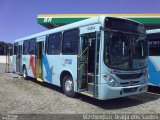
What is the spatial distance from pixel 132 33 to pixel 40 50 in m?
6.84

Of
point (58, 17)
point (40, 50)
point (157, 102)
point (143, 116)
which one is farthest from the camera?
point (58, 17)

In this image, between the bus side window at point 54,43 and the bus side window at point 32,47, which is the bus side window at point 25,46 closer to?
the bus side window at point 32,47

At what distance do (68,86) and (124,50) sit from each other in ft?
9.85

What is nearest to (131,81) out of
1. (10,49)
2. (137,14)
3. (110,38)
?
(110,38)

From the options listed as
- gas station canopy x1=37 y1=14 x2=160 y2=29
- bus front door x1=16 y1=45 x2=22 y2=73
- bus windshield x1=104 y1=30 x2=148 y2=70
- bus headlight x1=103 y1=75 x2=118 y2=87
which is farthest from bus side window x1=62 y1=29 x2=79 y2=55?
gas station canopy x1=37 y1=14 x2=160 y2=29

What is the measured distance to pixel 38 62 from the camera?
15.6 meters

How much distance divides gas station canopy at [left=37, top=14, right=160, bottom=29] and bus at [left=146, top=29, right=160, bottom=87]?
1686cm

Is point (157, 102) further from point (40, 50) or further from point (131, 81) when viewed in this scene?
point (40, 50)

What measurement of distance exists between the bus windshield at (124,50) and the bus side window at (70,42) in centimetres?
185

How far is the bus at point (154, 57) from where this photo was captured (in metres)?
11.9

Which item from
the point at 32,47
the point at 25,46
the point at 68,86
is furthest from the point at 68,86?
the point at 25,46

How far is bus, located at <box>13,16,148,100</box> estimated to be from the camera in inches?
348

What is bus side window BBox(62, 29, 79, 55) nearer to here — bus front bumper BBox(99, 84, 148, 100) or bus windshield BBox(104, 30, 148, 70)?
bus windshield BBox(104, 30, 148, 70)

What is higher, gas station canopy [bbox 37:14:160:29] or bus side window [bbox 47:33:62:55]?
gas station canopy [bbox 37:14:160:29]
